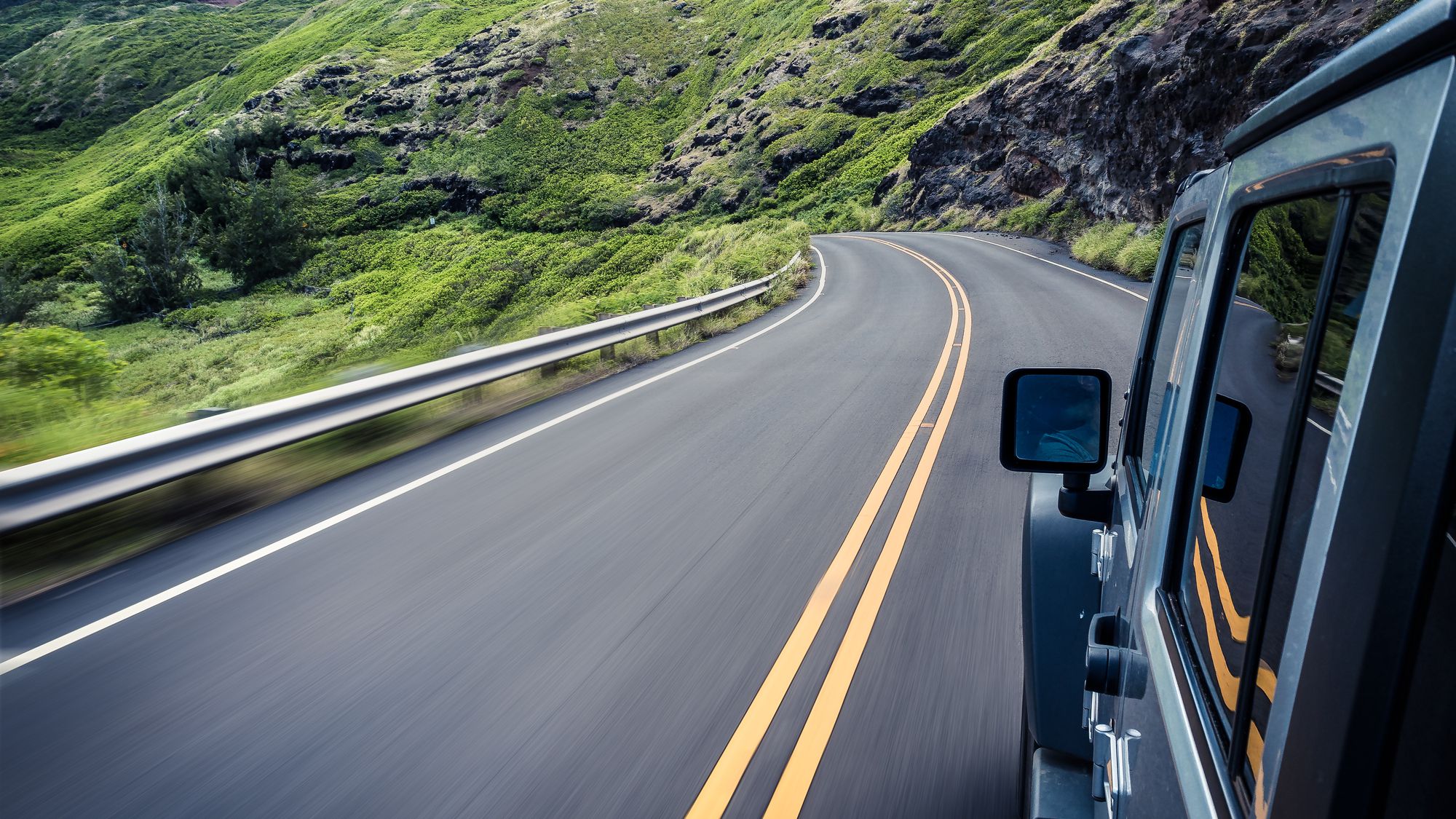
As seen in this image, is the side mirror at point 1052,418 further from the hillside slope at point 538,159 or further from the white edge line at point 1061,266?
the white edge line at point 1061,266

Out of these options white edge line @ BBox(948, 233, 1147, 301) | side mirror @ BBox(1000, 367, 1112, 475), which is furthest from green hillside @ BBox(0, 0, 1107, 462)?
white edge line @ BBox(948, 233, 1147, 301)

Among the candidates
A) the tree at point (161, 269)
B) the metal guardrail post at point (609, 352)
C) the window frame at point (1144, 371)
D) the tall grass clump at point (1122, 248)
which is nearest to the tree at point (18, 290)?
the tree at point (161, 269)

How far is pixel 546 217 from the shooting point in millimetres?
72625

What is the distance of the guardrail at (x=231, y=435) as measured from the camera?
495 centimetres

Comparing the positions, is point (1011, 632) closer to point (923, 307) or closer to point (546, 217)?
point (923, 307)

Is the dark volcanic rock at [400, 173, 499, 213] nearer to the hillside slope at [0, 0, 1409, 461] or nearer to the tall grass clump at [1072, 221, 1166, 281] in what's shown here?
the hillside slope at [0, 0, 1409, 461]

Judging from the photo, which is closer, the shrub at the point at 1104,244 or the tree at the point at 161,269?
the shrub at the point at 1104,244

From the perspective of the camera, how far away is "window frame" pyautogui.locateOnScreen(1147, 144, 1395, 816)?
94cm

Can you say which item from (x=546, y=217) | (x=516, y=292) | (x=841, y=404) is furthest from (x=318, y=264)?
(x=841, y=404)

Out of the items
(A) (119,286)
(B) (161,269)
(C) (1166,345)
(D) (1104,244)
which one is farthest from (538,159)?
(C) (1166,345)

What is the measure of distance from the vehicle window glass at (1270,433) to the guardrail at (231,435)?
577 centimetres

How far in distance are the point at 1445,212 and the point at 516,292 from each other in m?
51.5

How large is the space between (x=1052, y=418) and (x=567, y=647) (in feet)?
8.04

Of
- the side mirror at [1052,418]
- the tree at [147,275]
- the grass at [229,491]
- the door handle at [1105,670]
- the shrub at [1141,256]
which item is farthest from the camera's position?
the tree at [147,275]
